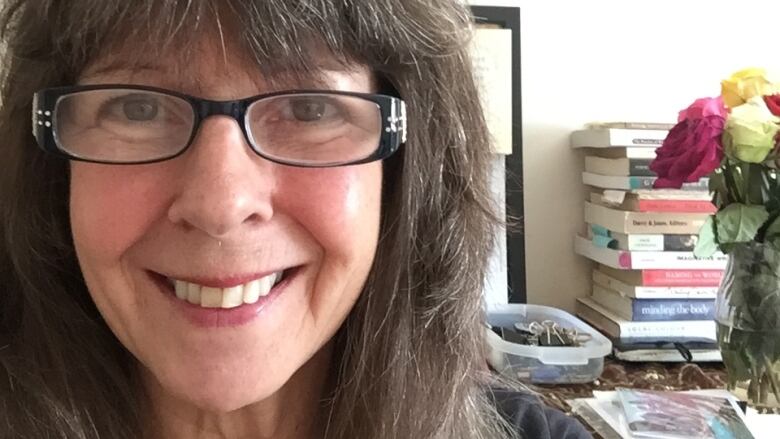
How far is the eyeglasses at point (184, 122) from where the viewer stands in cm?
72

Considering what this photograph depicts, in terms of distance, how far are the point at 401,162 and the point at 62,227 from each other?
355 millimetres

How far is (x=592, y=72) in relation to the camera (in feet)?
5.45

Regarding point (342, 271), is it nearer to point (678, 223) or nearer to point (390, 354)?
point (390, 354)

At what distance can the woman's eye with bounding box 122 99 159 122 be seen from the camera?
2.39ft

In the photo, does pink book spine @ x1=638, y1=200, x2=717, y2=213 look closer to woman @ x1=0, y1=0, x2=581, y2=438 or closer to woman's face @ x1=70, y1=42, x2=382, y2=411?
woman @ x1=0, y1=0, x2=581, y2=438

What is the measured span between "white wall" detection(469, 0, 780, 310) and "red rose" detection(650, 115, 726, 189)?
44cm

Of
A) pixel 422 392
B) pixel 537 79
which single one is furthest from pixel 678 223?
pixel 422 392

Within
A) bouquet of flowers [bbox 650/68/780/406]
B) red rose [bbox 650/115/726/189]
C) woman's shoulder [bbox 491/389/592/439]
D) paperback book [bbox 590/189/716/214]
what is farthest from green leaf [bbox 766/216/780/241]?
woman's shoulder [bbox 491/389/592/439]

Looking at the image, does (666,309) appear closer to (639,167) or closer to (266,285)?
(639,167)

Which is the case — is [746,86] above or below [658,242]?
above

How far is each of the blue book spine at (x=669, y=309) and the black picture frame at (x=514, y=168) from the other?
22 centimetres

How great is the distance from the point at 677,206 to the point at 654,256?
0.32 feet

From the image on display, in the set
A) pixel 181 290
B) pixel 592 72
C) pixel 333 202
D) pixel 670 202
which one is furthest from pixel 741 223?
pixel 181 290

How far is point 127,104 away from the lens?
73cm
